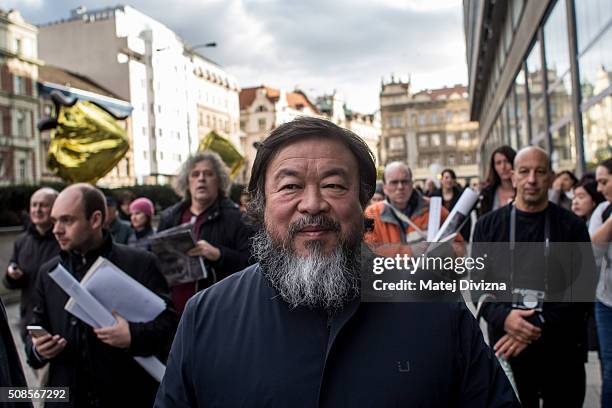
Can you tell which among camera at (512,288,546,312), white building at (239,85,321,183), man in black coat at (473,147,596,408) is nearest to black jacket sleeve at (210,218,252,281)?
man in black coat at (473,147,596,408)

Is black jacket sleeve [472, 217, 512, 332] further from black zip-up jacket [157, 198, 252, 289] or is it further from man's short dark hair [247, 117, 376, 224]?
black zip-up jacket [157, 198, 252, 289]

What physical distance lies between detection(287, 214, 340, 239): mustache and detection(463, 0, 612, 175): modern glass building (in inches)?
274

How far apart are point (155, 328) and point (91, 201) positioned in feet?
2.62

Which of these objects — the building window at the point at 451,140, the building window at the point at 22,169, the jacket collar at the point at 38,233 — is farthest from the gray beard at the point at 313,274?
the building window at the point at 451,140

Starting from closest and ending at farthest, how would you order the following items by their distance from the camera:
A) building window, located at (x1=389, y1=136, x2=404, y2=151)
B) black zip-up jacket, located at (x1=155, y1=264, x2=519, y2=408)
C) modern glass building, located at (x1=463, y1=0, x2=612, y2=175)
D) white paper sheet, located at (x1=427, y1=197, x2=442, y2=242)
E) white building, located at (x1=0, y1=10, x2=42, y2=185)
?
1. black zip-up jacket, located at (x1=155, y1=264, x2=519, y2=408)
2. white paper sheet, located at (x1=427, y1=197, x2=442, y2=242)
3. modern glass building, located at (x1=463, y1=0, x2=612, y2=175)
4. white building, located at (x1=0, y1=10, x2=42, y2=185)
5. building window, located at (x1=389, y1=136, x2=404, y2=151)

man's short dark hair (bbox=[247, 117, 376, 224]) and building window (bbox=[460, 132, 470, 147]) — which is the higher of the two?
building window (bbox=[460, 132, 470, 147])

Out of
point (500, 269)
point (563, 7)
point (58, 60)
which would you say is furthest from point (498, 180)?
point (58, 60)

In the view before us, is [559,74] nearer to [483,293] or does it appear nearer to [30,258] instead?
[483,293]

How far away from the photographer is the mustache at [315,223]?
80.5 inches

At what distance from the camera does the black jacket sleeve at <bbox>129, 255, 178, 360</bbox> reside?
330 centimetres

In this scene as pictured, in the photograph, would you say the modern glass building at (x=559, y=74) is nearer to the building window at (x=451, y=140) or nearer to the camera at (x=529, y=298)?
the camera at (x=529, y=298)

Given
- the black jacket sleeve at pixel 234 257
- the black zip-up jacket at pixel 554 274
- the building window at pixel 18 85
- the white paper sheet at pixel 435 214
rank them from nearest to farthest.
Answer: the black zip-up jacket at pixel 554 274 < the white paper sheet at pixel 435 214 < the black jacket sleeve at pixel 234 257 < the building window at pixel 18 85

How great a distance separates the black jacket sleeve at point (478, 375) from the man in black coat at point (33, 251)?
417 cm

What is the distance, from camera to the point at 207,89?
83000 millimetres
